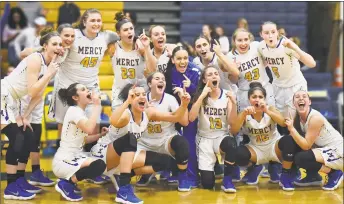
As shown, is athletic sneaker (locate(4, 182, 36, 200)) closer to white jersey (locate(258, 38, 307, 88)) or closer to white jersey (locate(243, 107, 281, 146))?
white jersey (locate(243, 107, 281, 146))

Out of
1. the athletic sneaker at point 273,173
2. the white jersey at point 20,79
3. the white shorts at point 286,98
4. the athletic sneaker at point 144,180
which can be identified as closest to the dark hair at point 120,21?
the white jersey at point 20,79

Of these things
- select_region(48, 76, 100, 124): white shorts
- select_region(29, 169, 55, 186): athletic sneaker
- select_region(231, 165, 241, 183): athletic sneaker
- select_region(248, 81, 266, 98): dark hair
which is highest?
select_region(248, 81, 266, 98): dark hair

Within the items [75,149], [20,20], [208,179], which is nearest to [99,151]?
[75,149]

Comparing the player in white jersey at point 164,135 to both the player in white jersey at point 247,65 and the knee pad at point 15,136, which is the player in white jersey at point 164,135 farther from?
the knee pad at point 15,136

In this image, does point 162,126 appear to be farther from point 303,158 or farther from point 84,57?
point 303,158

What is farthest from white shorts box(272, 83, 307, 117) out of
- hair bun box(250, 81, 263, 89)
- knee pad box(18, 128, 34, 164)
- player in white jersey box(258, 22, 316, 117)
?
knee pad box(18, 128, 34, 164)

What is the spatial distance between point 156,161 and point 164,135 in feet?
1.12

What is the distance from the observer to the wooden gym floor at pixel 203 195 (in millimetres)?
5738

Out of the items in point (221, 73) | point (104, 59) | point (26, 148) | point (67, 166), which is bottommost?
point (67, 166)

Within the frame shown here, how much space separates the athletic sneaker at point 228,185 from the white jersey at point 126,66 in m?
1.37

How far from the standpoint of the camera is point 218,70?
6535mm

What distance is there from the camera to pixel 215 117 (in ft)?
20.7

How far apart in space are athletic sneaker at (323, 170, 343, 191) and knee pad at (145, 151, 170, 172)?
1.60 m

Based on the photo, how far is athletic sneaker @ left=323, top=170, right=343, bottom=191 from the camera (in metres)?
6.24
